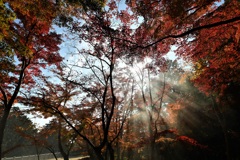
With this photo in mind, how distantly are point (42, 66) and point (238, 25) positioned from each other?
364 inches

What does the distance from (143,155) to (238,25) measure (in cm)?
2127

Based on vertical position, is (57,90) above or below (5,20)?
above

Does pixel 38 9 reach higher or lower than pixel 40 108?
higher

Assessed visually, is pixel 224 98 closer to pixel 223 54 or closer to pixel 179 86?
pixel 223 54

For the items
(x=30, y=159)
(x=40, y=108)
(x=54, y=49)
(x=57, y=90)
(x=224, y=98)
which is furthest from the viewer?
(x=30, y=159)

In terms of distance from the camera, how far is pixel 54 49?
9.55 m

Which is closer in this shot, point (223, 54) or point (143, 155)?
point (223, 54)

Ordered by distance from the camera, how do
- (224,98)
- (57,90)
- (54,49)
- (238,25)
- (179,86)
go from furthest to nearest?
(179,86) → (224,98) → (57,90) → (54,49) → (238,25)

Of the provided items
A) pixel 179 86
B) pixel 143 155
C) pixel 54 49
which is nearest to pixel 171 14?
pixel 54 49

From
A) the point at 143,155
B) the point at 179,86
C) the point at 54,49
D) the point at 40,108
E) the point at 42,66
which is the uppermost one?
the point at 179,86

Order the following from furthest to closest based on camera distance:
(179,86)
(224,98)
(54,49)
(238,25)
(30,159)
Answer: (30,159)
(179,86)
(224,98)
(54,49)
(238,25)

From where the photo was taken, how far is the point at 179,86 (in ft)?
77.9

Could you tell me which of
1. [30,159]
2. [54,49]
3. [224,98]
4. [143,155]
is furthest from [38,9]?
[30,159]

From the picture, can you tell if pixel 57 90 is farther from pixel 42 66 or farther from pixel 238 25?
pixel 238 25
